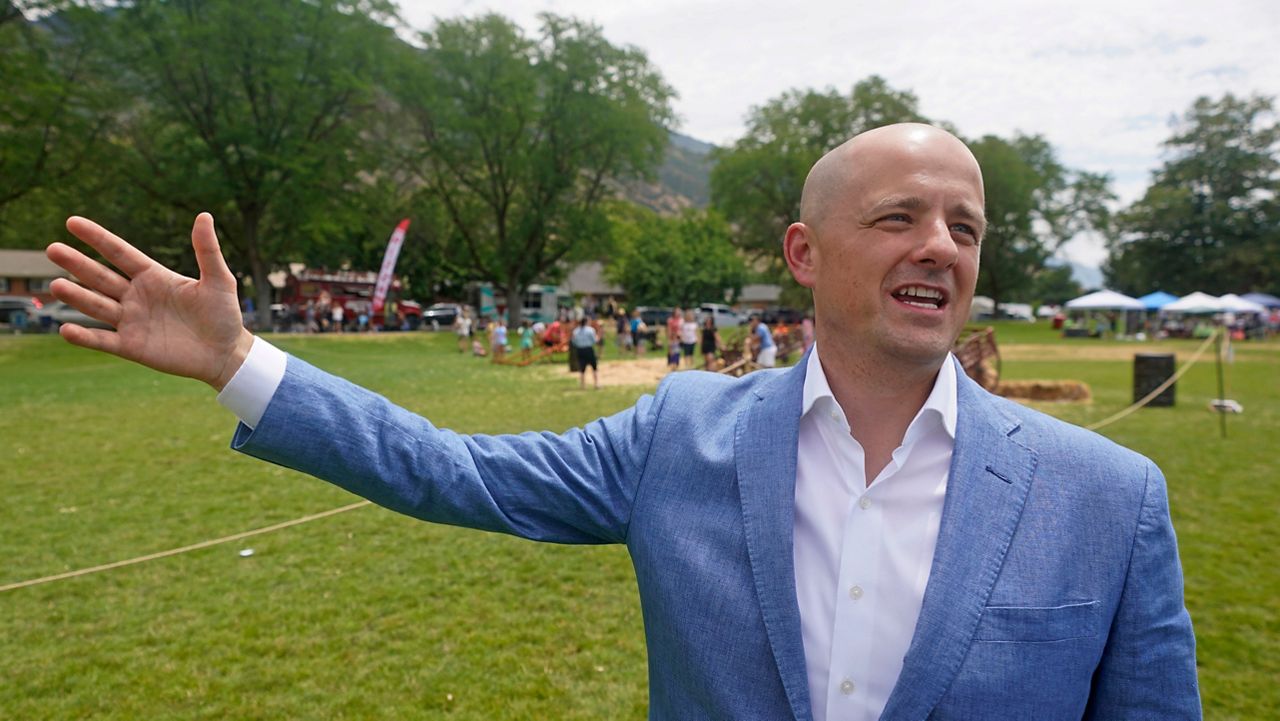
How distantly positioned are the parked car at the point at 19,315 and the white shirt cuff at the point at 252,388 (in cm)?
4470

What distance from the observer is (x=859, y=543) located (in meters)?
1.43

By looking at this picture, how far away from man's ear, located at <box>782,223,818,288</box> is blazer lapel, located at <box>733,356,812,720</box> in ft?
0.64

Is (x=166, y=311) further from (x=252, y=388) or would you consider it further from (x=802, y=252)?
(x=802, y=252)

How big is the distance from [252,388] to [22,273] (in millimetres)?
74321

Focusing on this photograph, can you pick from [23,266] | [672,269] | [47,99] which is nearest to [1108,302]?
[672,269]

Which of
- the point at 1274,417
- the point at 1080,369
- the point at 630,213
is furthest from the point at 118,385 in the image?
the point at 630,213

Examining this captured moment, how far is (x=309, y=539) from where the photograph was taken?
679cm

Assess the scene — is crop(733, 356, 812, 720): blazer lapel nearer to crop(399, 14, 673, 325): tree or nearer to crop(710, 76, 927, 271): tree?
crop(399, 14, 673, 325): tree

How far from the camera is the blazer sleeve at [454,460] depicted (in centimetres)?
150

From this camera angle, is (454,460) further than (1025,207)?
No

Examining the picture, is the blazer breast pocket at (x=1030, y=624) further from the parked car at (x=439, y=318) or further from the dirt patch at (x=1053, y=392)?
the parked car at (x=439, y=318)

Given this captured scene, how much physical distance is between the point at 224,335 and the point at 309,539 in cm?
590

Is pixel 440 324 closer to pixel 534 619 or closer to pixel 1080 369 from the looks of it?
pixel 1080 369

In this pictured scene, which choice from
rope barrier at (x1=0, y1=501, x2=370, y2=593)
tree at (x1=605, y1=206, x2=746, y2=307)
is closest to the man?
rope barrier at (x1=0, y1=501, x2=370, y2=593)
